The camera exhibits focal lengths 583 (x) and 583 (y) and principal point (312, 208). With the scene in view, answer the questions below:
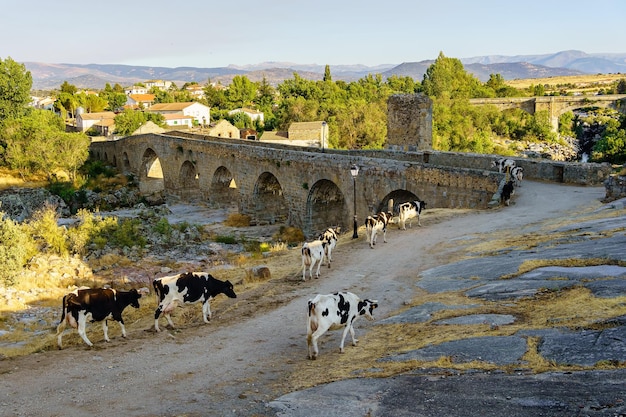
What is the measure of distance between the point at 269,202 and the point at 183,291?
2254 centimetres

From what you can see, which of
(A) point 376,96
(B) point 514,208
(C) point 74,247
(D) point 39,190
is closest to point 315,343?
(B) point 514,208

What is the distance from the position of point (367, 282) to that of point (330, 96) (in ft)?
246

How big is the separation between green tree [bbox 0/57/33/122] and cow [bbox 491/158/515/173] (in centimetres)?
4827

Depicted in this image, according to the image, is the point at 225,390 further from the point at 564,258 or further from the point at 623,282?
the point at 564,258

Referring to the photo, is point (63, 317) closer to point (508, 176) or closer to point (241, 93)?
point (508, 176)

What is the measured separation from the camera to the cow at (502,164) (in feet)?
75.1

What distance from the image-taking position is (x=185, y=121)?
86625 millimetres

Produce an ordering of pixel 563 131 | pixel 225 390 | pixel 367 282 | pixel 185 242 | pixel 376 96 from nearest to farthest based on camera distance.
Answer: pixel 225 390 < pixel 367 282 < pixel 185 242 < pixel 563 131 < pixel 376 96

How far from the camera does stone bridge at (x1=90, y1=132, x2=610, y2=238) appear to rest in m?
21.1

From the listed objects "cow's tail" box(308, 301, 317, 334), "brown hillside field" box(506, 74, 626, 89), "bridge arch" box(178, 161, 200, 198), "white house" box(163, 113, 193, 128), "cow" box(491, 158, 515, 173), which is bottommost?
"bridge arch" box(178, 161, 200, 198)

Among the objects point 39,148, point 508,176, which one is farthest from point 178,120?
point 508,176

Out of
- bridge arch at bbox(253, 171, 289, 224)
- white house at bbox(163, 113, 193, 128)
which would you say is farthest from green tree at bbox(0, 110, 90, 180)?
white house at bbox(163, 113, 193, 128)

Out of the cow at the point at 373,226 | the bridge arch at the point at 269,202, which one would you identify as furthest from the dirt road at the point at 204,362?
the bridge arch at the point at 269,202

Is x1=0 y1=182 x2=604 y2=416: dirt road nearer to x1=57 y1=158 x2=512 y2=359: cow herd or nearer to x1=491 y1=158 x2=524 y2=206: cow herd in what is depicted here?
x1=57 y1=158 x2=512 y2=359: cow herd
